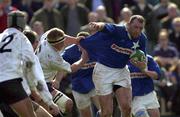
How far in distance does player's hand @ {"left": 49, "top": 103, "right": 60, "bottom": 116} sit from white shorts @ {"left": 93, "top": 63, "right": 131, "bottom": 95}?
1.22 m

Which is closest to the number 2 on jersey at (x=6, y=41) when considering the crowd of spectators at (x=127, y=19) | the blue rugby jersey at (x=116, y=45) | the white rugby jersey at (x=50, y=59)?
the white rugby jersey at (x=50, y=59)

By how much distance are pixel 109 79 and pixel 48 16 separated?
5.82 metres

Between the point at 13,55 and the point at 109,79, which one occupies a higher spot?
the point at 13,55

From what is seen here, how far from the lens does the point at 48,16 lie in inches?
821

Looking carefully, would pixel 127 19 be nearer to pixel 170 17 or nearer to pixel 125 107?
pixel 170 17

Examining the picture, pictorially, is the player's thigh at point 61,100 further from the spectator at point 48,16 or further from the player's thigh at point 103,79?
the spectator at point 48,16

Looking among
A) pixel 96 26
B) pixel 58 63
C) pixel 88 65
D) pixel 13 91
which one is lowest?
pixel 88 65

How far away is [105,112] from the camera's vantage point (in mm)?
15242

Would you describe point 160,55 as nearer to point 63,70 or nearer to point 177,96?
point 177,96

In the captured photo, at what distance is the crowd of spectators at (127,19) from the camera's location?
66.4ft

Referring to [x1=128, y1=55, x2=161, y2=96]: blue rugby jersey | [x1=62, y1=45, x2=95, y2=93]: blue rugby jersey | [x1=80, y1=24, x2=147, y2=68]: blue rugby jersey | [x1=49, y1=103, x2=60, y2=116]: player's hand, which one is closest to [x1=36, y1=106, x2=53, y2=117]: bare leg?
[x1=49, y1=103, x2=60, y2=116]: player's hand

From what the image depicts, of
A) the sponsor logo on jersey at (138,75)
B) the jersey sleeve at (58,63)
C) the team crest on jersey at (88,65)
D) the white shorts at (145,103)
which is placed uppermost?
the jersey sleeve at (58,63)

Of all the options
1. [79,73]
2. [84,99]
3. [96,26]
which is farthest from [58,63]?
[84,99]

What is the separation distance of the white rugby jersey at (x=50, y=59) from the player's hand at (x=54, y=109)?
0.88m
